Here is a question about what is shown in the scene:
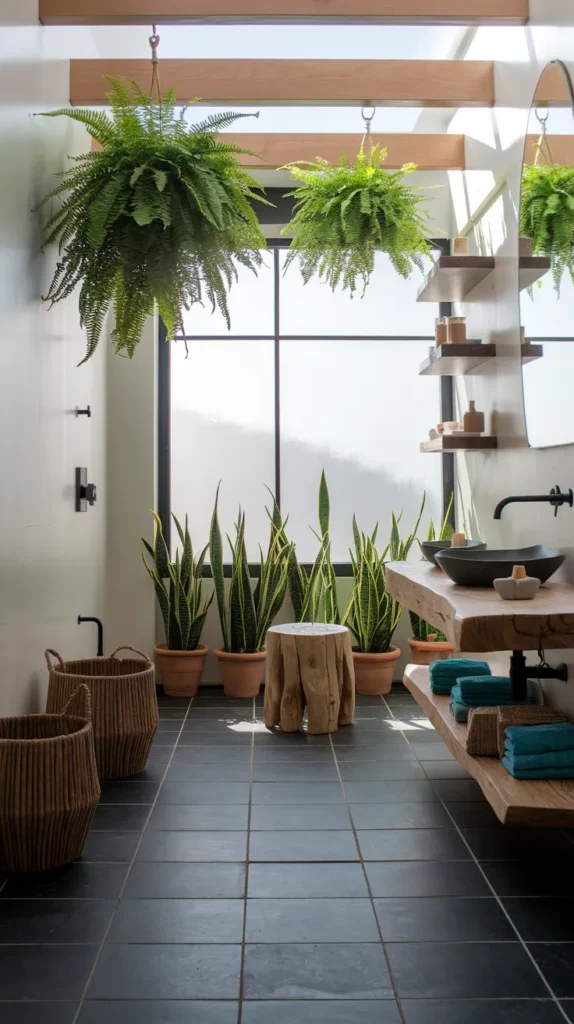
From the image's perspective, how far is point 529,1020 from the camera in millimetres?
1764

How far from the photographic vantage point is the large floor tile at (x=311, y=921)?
2115 millimetres

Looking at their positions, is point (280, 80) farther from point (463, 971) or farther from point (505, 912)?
point (463, 971)

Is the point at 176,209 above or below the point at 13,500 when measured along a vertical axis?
above

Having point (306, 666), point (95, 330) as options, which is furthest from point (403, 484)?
point (95, 330)

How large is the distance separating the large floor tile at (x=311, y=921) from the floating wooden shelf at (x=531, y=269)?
6.96 feet

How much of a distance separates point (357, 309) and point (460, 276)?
4.43ft

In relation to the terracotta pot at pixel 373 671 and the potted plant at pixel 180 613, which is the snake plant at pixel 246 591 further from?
the terracotta pot at pixel 373 671

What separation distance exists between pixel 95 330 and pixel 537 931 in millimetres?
2249

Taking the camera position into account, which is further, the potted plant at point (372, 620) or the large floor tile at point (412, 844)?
the potted plant at point (372, 620)

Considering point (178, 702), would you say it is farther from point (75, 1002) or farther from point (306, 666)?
point (75, 1002)

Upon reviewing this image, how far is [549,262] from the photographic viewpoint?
3.10 m

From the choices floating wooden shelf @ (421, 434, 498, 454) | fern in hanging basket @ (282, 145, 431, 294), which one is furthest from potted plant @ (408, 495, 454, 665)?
fern in hanging basket @ (282, 145, 431, 294)

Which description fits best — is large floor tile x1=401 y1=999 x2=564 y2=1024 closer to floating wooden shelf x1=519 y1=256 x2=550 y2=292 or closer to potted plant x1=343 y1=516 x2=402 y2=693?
floating wooden shelf x1=519 y1=256 x2=550 y2=292

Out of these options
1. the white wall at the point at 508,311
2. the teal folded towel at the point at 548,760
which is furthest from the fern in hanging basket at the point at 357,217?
the teal folded towel at the point at 548,760
